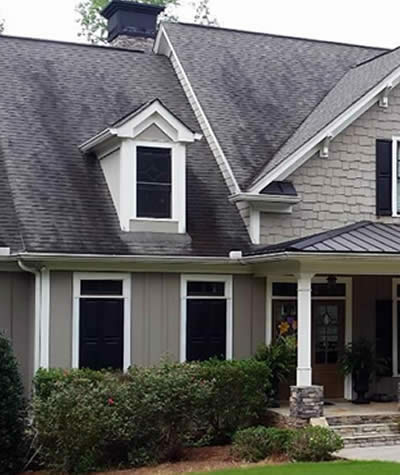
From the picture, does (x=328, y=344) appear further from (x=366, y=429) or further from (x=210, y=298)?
(x=366, y=429)

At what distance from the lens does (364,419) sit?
14.9 metres

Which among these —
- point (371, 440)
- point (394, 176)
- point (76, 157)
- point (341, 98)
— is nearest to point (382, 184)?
point (394, 176)

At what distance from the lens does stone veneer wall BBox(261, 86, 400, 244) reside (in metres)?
16.8

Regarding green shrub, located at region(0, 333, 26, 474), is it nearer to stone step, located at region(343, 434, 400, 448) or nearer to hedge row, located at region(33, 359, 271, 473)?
hedge row, located at region(33, 359, 271, 473)

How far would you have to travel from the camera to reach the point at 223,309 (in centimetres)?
1636

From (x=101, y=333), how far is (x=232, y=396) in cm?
250

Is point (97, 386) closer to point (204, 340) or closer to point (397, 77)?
point (204, 340)

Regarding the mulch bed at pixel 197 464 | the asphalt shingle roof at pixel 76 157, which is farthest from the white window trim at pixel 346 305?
the mulch bed at pixel 197 464

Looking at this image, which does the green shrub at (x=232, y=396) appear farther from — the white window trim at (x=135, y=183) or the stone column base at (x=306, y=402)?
the white window trim at (x=135, y=183)

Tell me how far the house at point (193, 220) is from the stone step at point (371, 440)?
4.00 ft

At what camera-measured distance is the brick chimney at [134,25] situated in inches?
888

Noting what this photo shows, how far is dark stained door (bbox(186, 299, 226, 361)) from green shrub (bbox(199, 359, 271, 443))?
1.06 metres

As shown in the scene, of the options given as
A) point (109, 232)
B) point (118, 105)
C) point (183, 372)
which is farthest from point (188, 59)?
point (183, 372)

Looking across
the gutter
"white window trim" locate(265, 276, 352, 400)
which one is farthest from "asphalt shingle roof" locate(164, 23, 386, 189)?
"white window trim" locate(265, 276, 352, 400)
